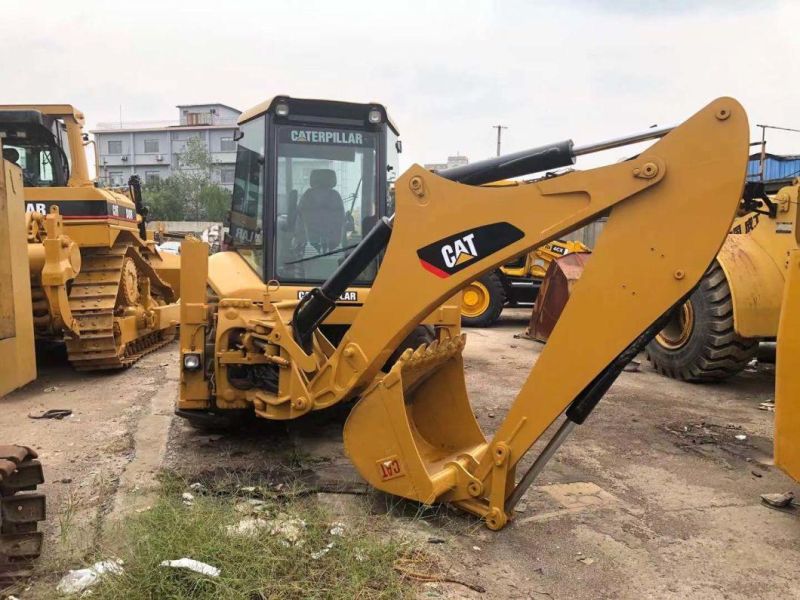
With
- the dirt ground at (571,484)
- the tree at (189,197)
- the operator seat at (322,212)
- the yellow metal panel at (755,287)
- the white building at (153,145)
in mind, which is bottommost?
the dirt ground at (571,484)

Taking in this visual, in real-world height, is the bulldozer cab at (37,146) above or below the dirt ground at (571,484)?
above

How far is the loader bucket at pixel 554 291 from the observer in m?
9.23

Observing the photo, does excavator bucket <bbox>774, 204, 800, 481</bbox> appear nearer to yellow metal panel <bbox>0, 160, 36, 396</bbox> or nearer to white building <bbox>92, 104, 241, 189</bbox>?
yellow metal panel <bbox>0, 160, 36, 396</bbox>

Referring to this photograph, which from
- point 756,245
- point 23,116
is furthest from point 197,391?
point 756,245

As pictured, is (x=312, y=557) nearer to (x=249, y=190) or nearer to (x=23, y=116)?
(x=249, y=190)

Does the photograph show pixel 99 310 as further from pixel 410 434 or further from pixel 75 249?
pixel 410 434

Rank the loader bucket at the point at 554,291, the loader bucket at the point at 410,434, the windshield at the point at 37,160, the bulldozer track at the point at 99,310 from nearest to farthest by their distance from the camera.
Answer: the loader bucket at the point at 410,434, the bulldozer track at the point at 99,310, the windshield at the point at 37,160, the loader bucket at the point at 554,291

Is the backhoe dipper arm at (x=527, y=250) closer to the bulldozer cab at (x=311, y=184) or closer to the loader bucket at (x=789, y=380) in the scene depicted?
the loader bucket at (x=789, y=380)

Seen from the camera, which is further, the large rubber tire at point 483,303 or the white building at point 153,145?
the white building at point 153,145

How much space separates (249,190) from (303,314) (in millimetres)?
1565

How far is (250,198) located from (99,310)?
120 inches

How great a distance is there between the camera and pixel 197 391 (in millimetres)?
4520

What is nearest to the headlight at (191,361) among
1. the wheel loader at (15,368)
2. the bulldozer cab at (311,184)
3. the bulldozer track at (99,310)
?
the bulldozer cab at (311,184)

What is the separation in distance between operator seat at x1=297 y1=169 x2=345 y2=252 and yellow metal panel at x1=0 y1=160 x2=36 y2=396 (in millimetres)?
2578
